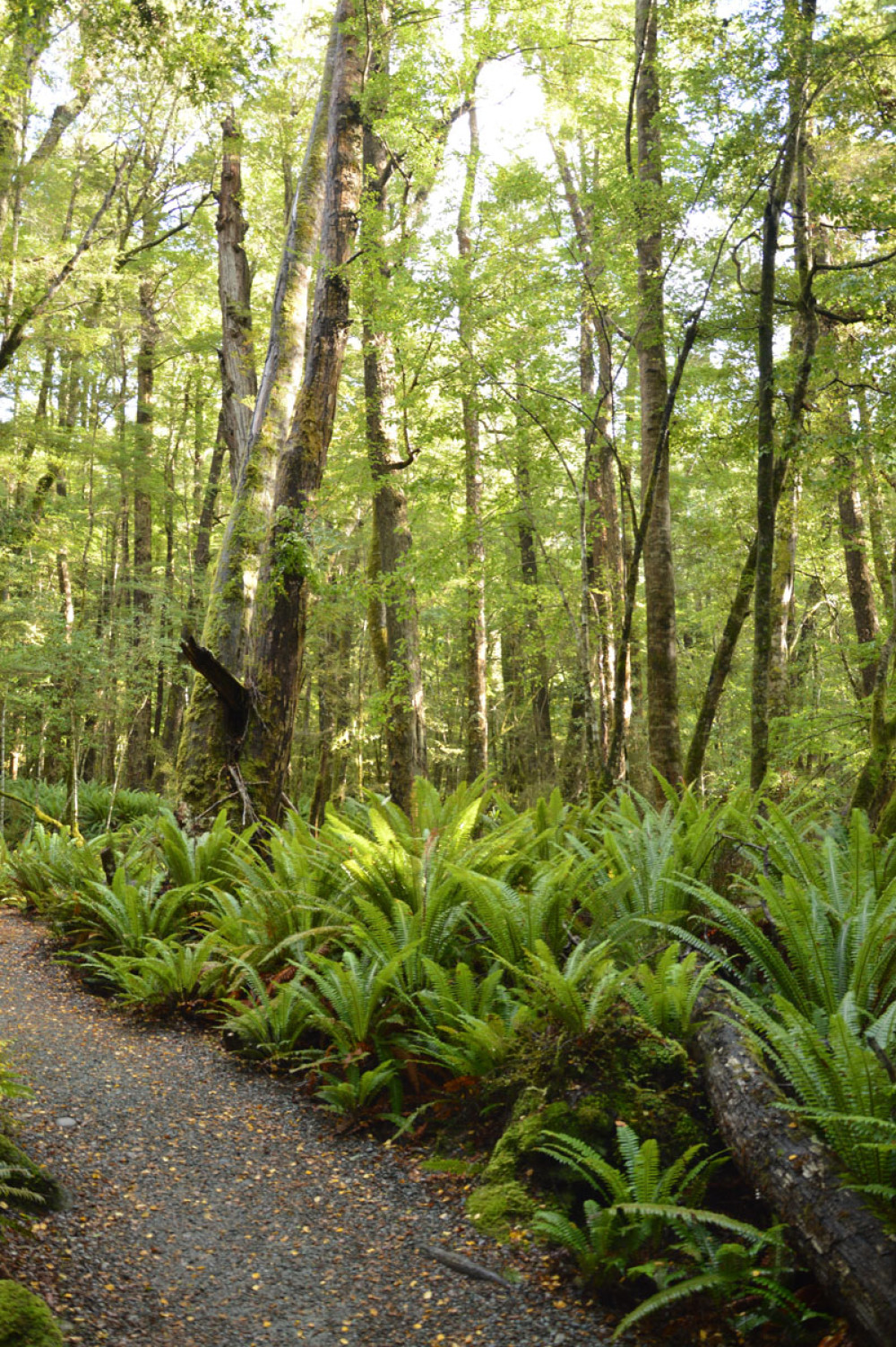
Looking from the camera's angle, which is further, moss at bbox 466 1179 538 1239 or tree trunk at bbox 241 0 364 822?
tree trunk at bbox 241 0 364 822

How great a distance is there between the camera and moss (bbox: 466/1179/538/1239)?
2.62 m

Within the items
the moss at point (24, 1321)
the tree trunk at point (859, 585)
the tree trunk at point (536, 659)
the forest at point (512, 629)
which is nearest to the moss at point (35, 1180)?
the forest at point (512, 629)

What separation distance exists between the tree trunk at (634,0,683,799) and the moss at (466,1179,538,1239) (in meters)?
4.76

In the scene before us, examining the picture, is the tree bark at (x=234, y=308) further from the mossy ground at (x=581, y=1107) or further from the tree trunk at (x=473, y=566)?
the mossy ground at (x=581, y=1107)

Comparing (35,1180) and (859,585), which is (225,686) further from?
(859,585)

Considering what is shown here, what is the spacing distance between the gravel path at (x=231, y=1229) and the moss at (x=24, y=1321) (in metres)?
0.23

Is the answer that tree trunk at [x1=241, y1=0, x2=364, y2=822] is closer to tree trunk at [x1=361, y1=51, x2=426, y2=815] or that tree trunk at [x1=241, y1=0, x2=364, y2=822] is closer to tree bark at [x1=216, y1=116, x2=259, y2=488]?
tree trunk at [x1=361, y1=51, x2=426, y2=815]

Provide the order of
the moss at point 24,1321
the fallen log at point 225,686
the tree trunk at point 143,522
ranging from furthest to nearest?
the tree trunk at point 143,522 → the fallen log at point 225,686 → the moss at point 24,1321

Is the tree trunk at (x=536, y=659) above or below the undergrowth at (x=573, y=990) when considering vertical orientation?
above

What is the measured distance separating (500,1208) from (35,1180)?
1468mm

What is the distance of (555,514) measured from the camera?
58.5ft

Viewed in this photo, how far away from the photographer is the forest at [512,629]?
2613mm

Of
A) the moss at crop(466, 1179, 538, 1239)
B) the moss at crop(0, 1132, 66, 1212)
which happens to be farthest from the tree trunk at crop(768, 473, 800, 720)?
the moss at crop(0, 1132, 66, 1212)

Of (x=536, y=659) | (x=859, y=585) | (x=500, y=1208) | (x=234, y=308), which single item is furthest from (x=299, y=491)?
(x=536, y=659)
